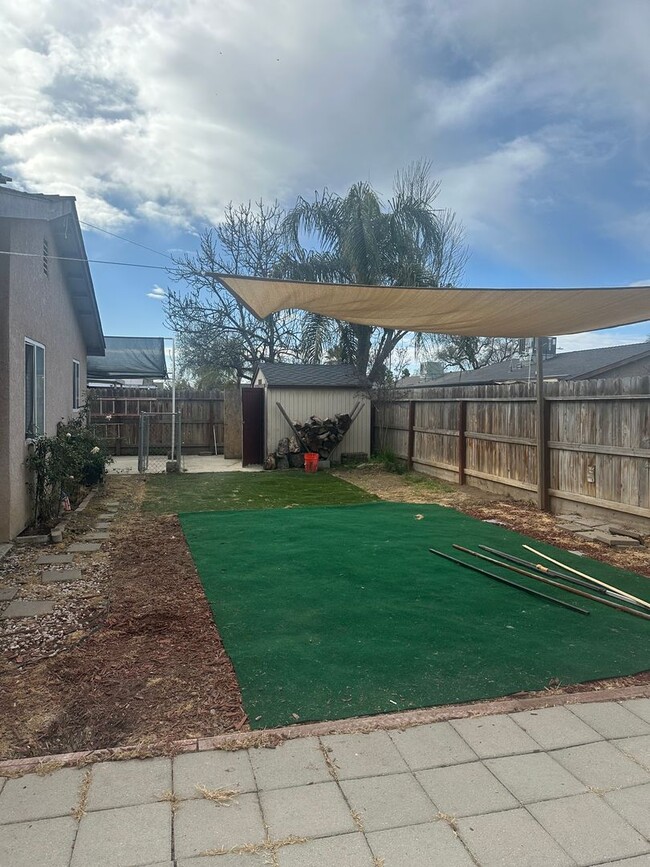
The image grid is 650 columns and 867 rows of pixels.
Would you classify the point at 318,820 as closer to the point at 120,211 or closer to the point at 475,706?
the point at 475,706

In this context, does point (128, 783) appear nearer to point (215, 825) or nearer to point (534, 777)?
point (215, 825)

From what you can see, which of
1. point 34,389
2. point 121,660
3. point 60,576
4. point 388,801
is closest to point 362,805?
→ point 388,801

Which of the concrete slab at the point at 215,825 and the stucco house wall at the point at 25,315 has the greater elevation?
the stucco house wall at the point at 25,315

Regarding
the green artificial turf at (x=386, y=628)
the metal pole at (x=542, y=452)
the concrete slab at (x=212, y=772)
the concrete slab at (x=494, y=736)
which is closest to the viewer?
the concrete slab at (x=212, y=772)

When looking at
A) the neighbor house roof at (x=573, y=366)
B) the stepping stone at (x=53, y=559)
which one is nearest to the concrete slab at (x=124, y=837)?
the stepping stone at (x=53, y=559)

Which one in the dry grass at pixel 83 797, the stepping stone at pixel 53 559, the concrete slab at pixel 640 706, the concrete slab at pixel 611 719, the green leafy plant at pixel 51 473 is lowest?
the concrete slab at pixel 640 706

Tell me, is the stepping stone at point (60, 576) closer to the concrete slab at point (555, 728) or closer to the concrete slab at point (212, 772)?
the concrete slab at point (212, 772)

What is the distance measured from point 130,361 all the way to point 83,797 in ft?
55.2

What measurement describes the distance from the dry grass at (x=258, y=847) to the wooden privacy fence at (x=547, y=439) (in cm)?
532

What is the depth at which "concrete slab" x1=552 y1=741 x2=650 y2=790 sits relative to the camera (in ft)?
6.42

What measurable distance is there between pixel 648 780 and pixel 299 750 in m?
1.25

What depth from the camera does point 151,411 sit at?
1488 centimetres

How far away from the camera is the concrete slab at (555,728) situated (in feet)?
7.28

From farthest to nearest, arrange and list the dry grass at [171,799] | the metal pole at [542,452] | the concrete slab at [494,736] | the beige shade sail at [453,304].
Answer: the metal pole at [542,452] → the beige shade sail at [453,304] → the concrete slab at [494,736] → the dry grass at [171,799]
